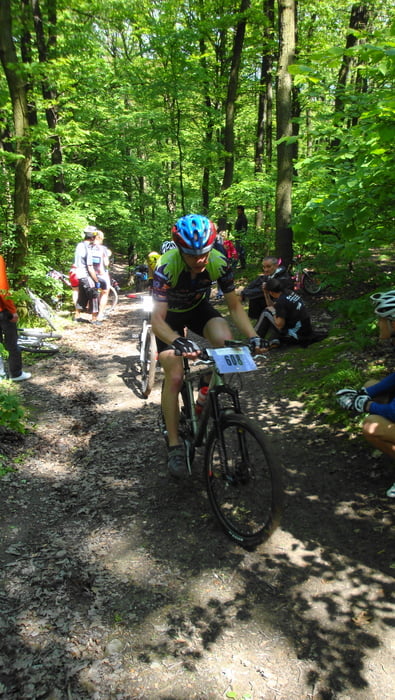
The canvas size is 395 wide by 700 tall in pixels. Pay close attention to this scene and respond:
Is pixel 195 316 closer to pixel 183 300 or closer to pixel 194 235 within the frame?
pixel 183 300

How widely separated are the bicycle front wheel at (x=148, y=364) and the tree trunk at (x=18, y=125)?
4.52 metres

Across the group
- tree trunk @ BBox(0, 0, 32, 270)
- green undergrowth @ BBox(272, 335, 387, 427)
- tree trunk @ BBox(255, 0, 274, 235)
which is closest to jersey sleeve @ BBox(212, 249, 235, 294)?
green undergrowth @ BBox(272, 335, 387, 427)

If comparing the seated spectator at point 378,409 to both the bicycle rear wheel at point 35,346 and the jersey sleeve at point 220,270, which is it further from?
the bicycle rear wheel at point 35,346

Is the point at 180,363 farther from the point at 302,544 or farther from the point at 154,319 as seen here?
the point at 302,544

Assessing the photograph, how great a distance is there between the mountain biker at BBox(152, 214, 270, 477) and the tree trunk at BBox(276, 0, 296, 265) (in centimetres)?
522

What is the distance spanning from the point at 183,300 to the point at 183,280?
9.1 inches

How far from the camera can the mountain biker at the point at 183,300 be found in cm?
361

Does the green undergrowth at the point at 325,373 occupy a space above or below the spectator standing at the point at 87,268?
below

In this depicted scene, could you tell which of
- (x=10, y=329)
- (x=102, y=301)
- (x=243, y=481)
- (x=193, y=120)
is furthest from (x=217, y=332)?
(x=193, y=120)

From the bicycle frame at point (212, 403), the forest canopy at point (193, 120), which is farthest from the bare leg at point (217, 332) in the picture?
the forest canopy at point (193, 120)

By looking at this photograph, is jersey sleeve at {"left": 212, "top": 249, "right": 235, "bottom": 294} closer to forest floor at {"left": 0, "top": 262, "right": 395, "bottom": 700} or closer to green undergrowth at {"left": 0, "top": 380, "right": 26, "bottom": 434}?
forest floor at {"left": 0, "top": 262, "right": 395, "bottom": 700}

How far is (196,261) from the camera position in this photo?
3711 mm

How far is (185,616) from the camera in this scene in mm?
2785

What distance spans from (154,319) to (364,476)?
2425 mm
